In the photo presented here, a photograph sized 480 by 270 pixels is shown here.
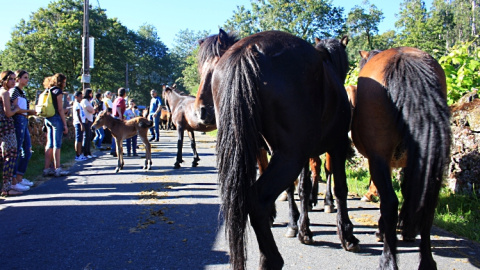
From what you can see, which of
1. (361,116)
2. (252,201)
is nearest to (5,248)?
(252,201)

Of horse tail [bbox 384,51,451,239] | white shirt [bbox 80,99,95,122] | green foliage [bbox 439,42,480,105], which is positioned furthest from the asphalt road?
white shirt [bbox 80,99,95,122]

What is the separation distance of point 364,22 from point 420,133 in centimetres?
6007

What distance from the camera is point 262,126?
252 centimetres

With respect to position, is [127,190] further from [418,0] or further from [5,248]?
[418,0]

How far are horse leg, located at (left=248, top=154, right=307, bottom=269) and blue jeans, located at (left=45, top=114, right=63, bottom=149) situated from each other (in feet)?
22.7

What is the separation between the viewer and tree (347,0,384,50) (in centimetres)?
5512

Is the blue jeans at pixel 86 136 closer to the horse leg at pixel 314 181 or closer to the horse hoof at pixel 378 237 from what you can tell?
the horse leg at pixel 314 181

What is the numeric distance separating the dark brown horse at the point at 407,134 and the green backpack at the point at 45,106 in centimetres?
703

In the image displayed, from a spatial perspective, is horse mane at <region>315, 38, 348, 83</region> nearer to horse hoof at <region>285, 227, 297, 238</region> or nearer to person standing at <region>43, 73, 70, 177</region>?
horse hoof at <region>285, 227, 297, 238</region>

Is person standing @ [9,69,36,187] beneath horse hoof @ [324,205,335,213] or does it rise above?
above

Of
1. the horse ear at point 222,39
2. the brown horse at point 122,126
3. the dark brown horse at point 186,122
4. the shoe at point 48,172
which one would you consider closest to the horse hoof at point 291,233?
the horse ear at point 222,39

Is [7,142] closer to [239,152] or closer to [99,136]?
[239,152]

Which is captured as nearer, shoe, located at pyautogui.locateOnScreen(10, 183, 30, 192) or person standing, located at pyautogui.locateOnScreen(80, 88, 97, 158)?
shoe, located at pyautogui.locateOnScreen(10, 183, 30, 192)

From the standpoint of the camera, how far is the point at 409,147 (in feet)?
Answer: 8.75
